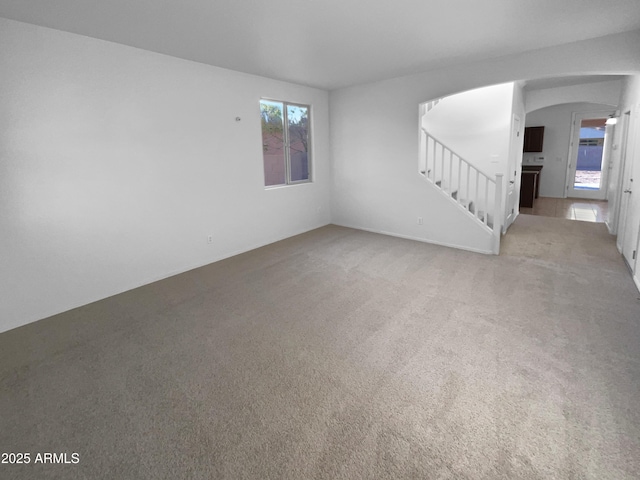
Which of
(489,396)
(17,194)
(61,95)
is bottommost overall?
(489,396)

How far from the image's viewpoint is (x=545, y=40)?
151 inches

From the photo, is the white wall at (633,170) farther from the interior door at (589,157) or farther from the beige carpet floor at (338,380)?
the interior door at (589,157)

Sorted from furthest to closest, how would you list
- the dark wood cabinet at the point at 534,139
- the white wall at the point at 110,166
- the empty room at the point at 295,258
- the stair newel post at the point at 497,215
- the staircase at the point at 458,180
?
the dark wood cabinet at the point at 534,139 < the staircase at the point at 458,180 < the stair newel post at the point at 497,215 < the white wall at the point at 110,166 < the empty room at the point at 295,258

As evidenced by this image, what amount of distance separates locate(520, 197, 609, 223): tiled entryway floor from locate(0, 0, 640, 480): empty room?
140 centimetres

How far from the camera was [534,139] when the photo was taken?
9.72m

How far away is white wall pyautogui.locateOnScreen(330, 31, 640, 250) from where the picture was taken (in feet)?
14.0

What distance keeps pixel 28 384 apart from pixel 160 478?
1515mm

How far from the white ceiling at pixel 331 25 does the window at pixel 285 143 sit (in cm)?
133

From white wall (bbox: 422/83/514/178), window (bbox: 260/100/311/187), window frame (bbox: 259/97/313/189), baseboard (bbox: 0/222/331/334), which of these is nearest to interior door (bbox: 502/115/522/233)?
white wall (bbox: 422/83/514/178)

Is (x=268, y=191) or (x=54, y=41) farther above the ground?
(x=54, y=41)

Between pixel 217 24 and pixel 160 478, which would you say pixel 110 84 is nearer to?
pixel 217 24

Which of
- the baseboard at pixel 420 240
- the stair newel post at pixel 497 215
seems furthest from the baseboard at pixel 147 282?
the stair newel post at pixel 497 215

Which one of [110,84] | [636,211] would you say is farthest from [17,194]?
[636,211]

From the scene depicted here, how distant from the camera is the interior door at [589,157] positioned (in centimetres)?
945
